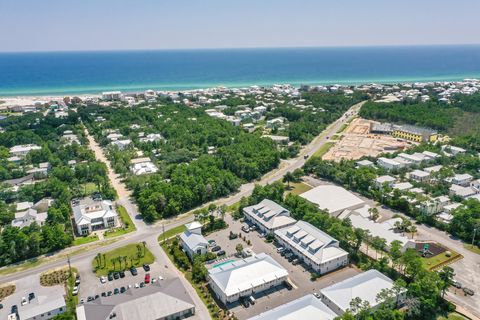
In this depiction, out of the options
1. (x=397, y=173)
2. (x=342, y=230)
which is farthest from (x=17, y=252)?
(x=397, y=173)

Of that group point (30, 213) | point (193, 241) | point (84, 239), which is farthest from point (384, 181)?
point (30, 213)

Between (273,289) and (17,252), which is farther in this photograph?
(17,252)

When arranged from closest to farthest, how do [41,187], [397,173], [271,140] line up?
[41,187] → [397,173] → [271,140]

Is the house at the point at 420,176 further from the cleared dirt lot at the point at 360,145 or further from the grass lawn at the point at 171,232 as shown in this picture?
the grass lawn at the point at 171,232

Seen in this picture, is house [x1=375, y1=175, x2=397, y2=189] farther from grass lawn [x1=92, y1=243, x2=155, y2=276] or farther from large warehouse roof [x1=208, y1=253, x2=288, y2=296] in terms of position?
grass lawn [x1=92, y1=243, x2=155, y2=276]

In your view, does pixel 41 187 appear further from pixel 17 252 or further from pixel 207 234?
pixel 207 234

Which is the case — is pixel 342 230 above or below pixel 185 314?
above

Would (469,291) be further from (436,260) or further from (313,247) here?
(313,247)

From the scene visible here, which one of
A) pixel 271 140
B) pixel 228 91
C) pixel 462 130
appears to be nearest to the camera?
pixel 271 140
